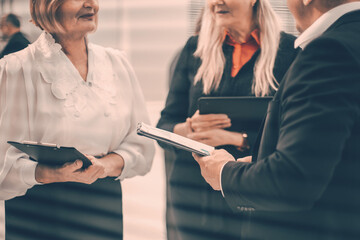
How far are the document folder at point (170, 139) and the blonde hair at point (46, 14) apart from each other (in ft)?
1.67

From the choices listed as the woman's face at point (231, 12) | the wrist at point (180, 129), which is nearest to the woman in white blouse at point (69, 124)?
the wrist at point (180, 129)

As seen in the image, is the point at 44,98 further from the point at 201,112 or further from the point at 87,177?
the point at 201,112

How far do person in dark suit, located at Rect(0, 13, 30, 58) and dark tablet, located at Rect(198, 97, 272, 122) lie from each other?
2.32 ft

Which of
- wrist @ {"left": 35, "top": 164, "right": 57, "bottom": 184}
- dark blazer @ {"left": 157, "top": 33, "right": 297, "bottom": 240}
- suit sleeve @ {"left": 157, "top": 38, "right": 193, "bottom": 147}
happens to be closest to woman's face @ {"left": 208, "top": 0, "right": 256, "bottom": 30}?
dark blazer @ {"left": 157, "top": 33, "right": 297, "bottom": 240}

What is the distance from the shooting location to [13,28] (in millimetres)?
1852

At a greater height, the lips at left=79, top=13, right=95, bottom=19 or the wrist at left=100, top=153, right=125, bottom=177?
the lips at left=79, top=13, right=95, bottom=19

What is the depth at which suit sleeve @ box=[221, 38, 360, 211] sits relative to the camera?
3.08ft

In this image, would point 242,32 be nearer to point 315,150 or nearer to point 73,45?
point 73,45

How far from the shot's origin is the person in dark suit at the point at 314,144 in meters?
0.94

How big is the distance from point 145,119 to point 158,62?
1.15ft

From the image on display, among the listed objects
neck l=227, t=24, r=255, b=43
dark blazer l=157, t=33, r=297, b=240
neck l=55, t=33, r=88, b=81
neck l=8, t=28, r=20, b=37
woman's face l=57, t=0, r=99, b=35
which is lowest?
dark blazer l=157, t=33, r=297, b=240

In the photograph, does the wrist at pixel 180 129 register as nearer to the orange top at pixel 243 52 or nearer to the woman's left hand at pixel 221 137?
the woman's left hand at pixel 221 137

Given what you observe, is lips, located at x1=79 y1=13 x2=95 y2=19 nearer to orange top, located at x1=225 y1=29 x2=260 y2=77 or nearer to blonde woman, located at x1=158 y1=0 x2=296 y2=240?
blonde woman, located at x1=158 y1=0 x2=296 y2=240

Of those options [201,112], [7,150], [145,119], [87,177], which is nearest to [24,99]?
[7,150]
